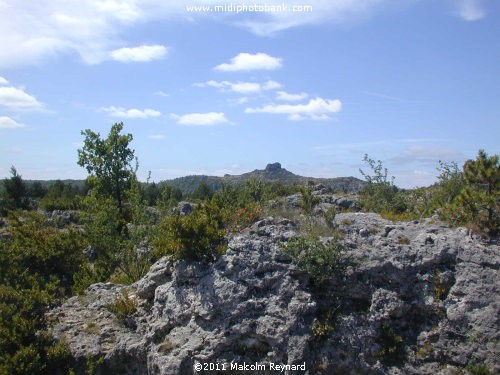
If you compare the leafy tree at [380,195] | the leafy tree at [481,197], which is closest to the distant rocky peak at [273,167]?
the leafy tree at [380,195]

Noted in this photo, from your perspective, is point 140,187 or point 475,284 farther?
point 140,187

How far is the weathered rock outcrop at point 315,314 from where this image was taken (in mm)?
7953

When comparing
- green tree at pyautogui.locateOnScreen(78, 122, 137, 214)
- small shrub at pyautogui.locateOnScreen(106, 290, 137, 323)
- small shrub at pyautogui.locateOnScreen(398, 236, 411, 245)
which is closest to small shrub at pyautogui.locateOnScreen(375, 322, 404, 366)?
small shrub at pyautogui.locateOnScreen(398, 236, 411, 245)

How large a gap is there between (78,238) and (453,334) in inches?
543

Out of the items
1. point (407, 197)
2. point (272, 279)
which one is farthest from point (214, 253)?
point (407, 197)

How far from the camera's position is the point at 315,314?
27.9 ft

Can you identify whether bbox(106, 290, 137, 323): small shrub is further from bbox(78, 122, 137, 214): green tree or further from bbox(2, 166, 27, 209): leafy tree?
bbox(2, 166, 27, 209): leafy tree

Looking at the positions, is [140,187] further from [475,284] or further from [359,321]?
[475,284]

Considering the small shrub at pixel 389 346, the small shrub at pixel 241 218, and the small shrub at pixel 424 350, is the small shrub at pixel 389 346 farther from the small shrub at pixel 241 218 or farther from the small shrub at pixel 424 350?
the small shrub at pixel 241 218

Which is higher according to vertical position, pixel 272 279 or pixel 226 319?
pixel 272 279

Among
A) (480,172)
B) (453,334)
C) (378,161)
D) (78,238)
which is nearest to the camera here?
(453,334)

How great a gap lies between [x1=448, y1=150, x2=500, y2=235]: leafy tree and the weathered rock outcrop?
1.89 ft

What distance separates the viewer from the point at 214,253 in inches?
381

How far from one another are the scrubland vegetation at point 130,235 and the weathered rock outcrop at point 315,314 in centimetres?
49
